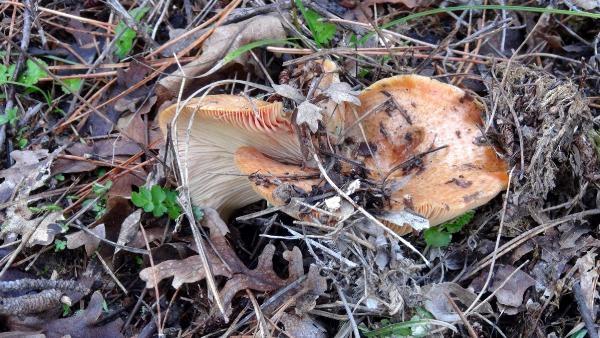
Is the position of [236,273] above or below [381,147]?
below

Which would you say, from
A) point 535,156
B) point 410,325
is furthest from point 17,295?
point 535,156

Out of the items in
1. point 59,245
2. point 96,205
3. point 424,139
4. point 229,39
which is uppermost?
point 229,39

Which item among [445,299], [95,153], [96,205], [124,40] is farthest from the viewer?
[124,40]

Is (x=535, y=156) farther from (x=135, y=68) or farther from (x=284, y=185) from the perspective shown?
(x=135, y=68)

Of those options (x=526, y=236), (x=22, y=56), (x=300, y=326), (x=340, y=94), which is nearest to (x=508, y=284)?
(x=526, y=236)

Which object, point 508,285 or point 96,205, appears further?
point 96,205

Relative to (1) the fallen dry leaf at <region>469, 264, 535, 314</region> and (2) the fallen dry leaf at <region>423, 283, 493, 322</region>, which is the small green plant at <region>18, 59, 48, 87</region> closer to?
(2) the fallen dry leaf at <region>423, 283, 493, 322</region>

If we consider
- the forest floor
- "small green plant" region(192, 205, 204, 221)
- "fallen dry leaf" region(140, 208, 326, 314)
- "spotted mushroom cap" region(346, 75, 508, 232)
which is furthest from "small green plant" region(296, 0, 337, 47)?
"fallen dry leaf" region(140, 208, 326, 314)

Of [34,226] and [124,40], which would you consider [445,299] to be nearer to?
[34,226]
